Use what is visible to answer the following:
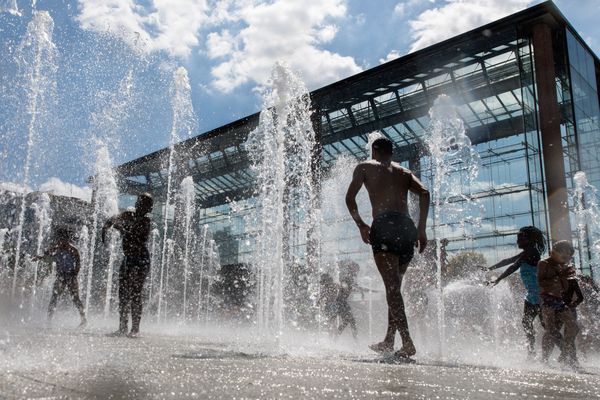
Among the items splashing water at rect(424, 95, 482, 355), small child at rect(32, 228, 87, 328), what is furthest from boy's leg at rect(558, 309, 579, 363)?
splashing water at rect(424, 95, 482, 355)

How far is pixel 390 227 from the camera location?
346cm

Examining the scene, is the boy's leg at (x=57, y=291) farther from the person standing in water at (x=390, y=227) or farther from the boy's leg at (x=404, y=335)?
the boy's leg at (x=404, y=335)

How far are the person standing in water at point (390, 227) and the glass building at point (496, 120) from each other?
900 centimetres

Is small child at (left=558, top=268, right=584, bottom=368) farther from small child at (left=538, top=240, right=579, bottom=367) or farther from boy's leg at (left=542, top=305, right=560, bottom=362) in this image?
boy's leg at (left=542, top=305, right=560, bottom=362)

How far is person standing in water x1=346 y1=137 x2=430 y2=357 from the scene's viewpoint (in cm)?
339

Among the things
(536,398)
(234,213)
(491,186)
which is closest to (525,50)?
(491,186)

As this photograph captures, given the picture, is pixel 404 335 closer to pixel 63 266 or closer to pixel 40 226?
pixel 63 266

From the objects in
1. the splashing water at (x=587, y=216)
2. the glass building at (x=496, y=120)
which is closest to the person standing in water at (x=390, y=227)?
the glass building at (x=496, y=120)

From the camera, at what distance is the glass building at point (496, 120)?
12000 mm

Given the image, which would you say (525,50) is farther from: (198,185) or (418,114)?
(198,185)

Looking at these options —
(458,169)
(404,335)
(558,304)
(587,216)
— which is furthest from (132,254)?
(458,169)

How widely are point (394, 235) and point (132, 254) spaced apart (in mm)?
2846

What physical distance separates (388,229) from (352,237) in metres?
16.4

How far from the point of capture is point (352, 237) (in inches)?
778
